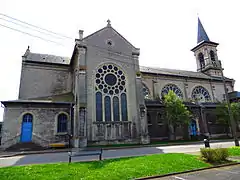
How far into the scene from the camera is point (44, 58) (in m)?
28.1

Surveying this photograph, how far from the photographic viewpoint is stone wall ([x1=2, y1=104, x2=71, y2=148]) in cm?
1808

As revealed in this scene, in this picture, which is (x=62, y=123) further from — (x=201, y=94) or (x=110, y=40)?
(x=201, y=94)

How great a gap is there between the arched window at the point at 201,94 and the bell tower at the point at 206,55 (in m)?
7.28

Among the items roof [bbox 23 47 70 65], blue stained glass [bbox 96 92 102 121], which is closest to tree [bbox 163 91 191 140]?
blue stained glass [bbox 96 92 102 121]

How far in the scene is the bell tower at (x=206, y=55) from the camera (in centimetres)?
4238

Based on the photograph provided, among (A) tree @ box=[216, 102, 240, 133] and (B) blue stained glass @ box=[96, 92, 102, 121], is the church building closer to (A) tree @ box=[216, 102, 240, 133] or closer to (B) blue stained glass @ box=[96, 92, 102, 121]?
(B) blue stained glass @ box=[96, 92, 102, 121]

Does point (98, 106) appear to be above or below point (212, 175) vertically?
above

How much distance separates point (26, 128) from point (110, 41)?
15.2m

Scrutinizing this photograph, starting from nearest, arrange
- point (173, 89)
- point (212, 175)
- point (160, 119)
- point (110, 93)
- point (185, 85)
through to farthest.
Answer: point (212, 175) → point (110, 93) → point (160, 119) → point (173, 89) → point (185, 85)

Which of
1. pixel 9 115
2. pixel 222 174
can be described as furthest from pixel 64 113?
pixel 222 174

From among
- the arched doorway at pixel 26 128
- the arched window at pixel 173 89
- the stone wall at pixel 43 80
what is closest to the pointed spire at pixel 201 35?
the arched window at pixel 173 89

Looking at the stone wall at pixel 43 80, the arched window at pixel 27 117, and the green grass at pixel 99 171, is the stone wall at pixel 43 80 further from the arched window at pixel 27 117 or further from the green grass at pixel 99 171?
the green grass at pixel 99 171

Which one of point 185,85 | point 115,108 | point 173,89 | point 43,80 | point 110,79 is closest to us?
point 115,108

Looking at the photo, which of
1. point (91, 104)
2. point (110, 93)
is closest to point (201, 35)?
point (110, 93)
